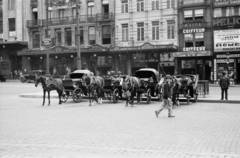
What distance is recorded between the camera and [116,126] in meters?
10.7

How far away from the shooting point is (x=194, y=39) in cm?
4059

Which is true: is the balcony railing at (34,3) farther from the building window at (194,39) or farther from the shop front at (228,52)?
the shop front at (228,52)

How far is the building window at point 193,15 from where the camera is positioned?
1579 inches

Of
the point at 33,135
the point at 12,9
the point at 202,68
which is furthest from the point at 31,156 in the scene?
the point at 12,9

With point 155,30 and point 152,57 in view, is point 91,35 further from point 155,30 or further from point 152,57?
point 152,57

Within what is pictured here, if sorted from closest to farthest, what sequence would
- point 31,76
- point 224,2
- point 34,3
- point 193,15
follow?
point 224,2 < point 193,15 < point 31,76 < point 34,3

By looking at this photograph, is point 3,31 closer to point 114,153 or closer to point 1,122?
point 1,122

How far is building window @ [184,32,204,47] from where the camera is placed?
1587 inches

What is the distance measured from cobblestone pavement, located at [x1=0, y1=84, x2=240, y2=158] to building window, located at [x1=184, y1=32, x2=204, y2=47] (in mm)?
28311

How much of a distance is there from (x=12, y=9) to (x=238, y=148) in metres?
52.1

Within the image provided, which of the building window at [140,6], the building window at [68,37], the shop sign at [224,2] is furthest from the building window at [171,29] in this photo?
the building window at [68,37]

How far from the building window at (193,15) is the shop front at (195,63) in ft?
15.0

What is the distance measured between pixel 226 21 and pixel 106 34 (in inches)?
660

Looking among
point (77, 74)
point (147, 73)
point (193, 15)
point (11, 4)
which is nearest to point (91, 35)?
point (193, 15)
